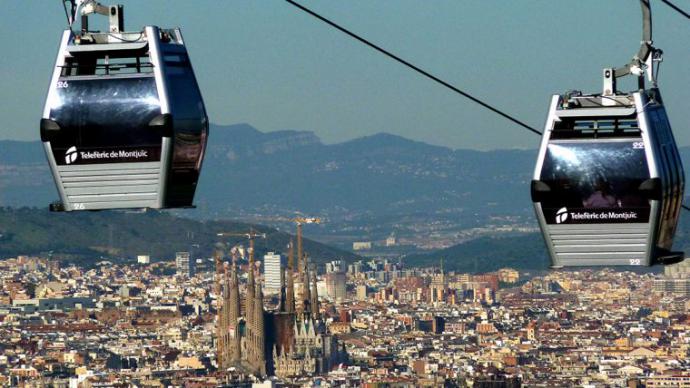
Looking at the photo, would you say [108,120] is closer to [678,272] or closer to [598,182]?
[598,182]

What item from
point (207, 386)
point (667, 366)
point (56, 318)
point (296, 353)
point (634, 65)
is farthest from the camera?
point (56, 318)

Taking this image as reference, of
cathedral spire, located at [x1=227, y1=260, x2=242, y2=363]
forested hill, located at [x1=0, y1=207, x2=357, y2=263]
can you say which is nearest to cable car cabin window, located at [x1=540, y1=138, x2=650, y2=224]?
cathedral spire, located at [x1=227, y1=260, x2=242, y2=363]

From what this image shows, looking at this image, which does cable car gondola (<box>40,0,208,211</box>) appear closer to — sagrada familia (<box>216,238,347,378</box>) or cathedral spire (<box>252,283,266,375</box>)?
sagrada familia (<box>216,238,347,378</box>)

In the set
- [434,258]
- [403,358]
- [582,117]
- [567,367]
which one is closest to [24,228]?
[434,258]

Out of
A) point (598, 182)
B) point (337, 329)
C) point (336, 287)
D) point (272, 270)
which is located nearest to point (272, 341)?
point (337, 329)

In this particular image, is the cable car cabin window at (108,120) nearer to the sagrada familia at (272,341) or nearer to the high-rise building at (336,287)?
the sagrada familia at (272,341)

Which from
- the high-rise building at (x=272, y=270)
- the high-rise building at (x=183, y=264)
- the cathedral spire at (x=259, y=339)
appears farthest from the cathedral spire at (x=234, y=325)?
the high-rise building at (x=183, y=264)

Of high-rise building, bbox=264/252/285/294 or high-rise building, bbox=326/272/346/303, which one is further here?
high-rise building, bbox=326/272/346/303

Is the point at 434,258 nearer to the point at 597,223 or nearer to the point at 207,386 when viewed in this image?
the point at 207,386
